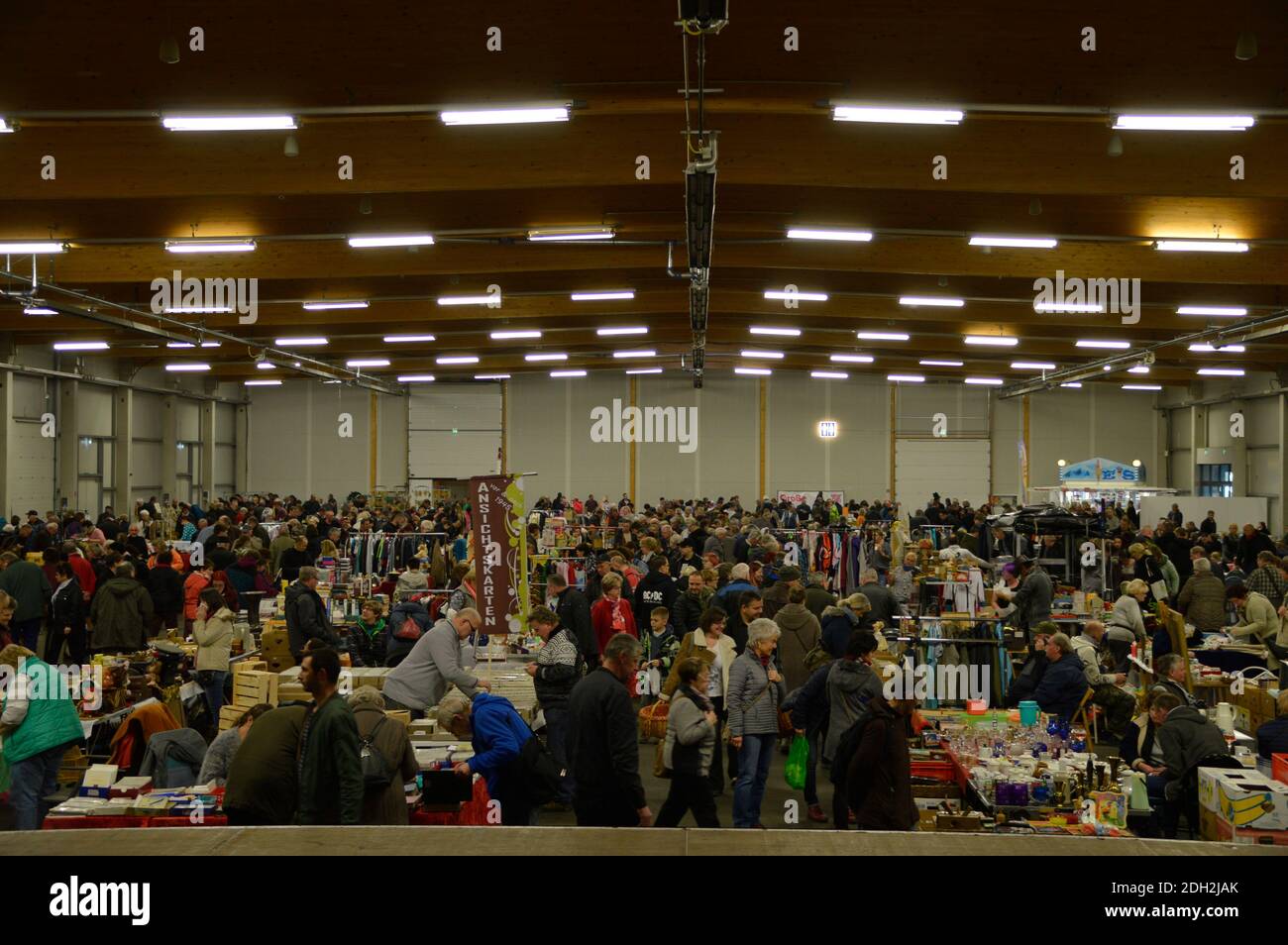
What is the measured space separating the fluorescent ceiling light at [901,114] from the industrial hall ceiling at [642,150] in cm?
2

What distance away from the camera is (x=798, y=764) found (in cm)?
740

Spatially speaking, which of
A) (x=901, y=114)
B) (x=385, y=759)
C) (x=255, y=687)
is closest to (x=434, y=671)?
(x=255, y=687)

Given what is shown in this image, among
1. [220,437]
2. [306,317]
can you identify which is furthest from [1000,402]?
[220,437]

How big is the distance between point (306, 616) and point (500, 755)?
15.3 feet

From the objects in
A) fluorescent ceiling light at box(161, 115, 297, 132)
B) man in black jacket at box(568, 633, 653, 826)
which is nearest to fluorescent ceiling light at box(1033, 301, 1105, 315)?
fluorescent ceiling light at box(161, 115, 297, 132)

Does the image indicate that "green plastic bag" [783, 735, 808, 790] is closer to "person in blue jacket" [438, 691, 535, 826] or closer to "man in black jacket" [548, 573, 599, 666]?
"man in black jacket" [548, 573, 599, 666]

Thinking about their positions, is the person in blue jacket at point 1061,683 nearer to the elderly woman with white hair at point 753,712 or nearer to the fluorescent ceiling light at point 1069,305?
the elderly woman with white hair at point 753,712

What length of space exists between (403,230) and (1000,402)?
22873mm

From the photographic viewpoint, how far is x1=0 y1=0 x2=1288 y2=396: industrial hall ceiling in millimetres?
7527

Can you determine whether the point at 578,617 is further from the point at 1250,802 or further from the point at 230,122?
the point at 1250,802

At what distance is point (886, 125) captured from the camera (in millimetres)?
9852

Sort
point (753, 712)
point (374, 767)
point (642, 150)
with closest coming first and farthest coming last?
point (374, 767) < point (753, 712) < point (642, 150)
